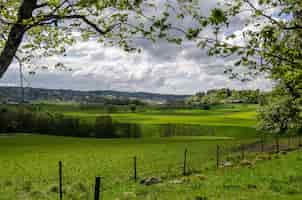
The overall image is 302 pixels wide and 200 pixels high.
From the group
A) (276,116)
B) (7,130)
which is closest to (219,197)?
(276,116)

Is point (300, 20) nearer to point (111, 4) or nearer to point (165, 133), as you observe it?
point (111, 4)

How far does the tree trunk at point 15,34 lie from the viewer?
7980 millimetres

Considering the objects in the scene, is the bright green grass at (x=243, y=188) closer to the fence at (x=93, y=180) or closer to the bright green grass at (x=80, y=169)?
the bright green grass at (x=80, y=169)

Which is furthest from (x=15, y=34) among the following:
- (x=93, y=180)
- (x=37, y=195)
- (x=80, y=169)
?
(x=80, y=169)

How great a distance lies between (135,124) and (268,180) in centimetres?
10411

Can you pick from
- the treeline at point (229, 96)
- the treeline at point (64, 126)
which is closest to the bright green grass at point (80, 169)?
the treeline at point (229, 96)

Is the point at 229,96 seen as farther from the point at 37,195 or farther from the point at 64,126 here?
the point at 64,126

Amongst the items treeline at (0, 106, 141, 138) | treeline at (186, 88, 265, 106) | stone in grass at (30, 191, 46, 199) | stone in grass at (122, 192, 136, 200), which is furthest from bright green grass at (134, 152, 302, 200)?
treeline at (0, 106, 141, 138)

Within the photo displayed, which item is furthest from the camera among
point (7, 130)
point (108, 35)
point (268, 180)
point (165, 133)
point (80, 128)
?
point (165, 133)

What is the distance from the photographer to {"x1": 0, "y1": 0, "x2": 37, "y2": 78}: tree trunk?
798cm

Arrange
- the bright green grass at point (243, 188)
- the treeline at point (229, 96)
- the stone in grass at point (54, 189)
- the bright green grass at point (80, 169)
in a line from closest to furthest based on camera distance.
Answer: the treeline at point (229, 96) → the bright green grass at point (243, 188) → the stone in grass at point (54, 189) → the bright green grass at point (80, 169)

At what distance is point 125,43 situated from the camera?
9.48m

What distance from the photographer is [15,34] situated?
26.6ft

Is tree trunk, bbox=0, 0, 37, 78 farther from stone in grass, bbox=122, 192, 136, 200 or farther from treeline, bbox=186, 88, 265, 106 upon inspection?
stone in grass, bbox=122, 192, 136, 200
